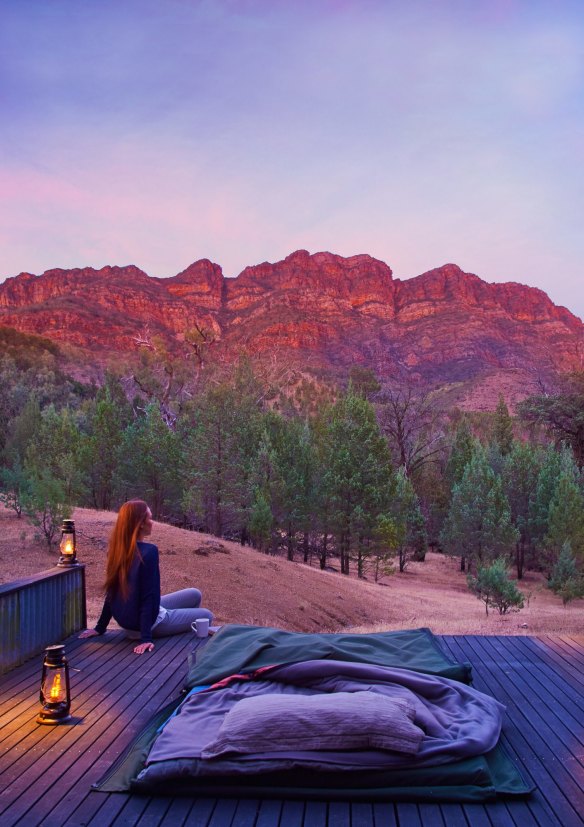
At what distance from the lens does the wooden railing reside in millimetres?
4020

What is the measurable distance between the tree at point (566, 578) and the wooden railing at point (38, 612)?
15982mm

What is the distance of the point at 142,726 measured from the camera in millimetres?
3150

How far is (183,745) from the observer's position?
2717 millimetres

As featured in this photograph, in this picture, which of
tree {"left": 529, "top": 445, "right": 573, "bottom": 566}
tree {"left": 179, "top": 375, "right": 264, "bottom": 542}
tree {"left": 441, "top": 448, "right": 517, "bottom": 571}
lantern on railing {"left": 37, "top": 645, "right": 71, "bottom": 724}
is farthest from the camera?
tree {"left": 529, "top": 445, "right": 573, "bottom": 566}

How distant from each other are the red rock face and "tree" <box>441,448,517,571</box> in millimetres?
52577

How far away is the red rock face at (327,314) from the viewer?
9038 centimetres

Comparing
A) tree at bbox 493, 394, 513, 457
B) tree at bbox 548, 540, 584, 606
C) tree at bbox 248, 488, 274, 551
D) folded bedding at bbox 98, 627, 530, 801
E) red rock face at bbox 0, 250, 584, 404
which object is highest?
red rock face at bbox 0, 250, 584, 404

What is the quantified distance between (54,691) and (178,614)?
1898 mm

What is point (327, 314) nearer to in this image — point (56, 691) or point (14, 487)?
point (14, 487)

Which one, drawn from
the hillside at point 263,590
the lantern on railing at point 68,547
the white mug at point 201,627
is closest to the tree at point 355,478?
the hillside at point 263,590

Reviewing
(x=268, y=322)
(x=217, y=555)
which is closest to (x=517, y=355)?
(x=268, y=322)

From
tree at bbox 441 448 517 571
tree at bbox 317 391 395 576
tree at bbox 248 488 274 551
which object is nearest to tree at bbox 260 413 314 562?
tree at bbox 317 391 395 576

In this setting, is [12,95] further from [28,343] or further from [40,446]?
[28,343]

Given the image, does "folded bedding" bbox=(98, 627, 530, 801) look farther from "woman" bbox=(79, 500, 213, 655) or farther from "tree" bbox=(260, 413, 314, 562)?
"tree" bbox=(260, 413, 314, 562)
